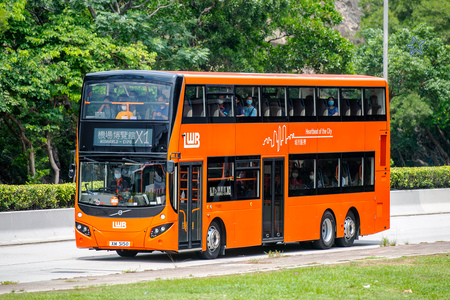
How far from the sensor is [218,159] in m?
16.7

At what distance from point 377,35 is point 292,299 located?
3180 cm

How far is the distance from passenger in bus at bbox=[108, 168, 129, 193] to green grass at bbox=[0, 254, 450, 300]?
13.5 ft

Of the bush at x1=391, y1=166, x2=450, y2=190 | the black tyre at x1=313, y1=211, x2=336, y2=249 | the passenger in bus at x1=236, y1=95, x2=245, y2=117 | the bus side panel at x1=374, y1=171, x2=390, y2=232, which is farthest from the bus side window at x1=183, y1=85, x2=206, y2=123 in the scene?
the bush at x1=391, y1=166, x2=450, y2=190

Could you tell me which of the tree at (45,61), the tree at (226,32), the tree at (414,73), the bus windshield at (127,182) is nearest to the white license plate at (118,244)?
the bus windshield at (127,182)

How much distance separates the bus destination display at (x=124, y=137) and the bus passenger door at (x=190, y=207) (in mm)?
965

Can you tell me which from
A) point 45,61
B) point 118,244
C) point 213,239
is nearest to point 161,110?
point 118,244

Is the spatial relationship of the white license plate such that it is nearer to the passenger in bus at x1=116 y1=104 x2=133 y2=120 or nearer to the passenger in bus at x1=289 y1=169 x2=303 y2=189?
the passenger in bus at x1=116 y1=104 x2=133 y2=120

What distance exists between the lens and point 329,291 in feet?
35.1

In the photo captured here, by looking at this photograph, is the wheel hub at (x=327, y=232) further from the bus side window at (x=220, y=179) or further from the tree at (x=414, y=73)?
the tree at (x=414, y=73)

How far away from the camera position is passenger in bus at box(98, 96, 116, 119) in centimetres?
1578

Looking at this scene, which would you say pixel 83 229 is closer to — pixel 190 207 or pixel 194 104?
pixel 190 207

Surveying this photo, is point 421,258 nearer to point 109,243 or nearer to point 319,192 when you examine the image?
point 319,192

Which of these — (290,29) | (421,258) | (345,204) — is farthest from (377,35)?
(421,258)

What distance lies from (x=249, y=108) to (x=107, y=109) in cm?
347
